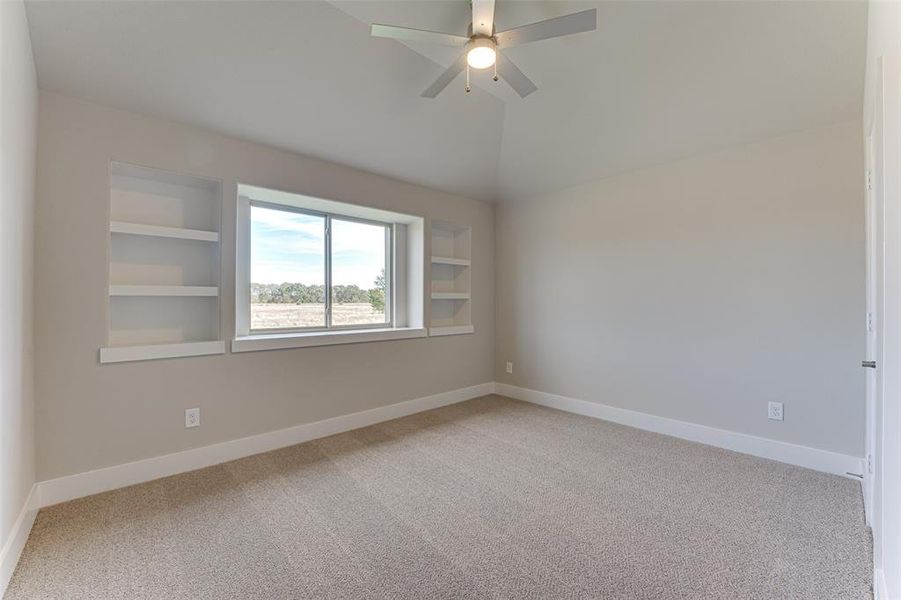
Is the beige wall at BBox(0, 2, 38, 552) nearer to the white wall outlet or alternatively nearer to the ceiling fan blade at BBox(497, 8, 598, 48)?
the white wall outlet

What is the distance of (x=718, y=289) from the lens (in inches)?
121

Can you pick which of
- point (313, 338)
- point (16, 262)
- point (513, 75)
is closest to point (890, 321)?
point (513, 75)

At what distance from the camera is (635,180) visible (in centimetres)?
353

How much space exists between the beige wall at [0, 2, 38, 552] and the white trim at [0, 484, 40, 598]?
32mm

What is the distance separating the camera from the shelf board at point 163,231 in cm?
241

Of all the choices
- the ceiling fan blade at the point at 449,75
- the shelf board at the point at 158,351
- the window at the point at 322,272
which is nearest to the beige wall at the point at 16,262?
the shelf board at the point at 158,351

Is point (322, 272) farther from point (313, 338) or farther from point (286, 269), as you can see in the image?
point (313, 338)

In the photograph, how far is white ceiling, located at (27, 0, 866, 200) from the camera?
6.91ft

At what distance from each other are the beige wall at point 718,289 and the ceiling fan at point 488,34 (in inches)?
76.6

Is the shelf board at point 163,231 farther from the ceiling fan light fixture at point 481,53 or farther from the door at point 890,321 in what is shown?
the door at point 890,321

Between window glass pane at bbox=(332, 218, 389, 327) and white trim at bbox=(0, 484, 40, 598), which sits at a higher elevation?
window glass pane at bbox=(332, 218, 389, 327)

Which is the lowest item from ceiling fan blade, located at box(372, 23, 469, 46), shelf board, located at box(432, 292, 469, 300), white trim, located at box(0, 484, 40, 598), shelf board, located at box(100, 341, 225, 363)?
white trim, located at box(0, 484, 40, 598)

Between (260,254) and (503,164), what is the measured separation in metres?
2.46

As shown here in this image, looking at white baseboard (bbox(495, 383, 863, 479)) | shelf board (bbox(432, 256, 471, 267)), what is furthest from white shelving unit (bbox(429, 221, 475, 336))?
white baseboard (bbox(495, 383, 863, 479))
